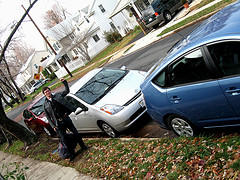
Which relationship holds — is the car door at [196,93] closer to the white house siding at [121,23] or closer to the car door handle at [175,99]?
the car door handle at [175,99]

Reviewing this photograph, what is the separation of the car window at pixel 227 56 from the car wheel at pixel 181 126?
1.34 m

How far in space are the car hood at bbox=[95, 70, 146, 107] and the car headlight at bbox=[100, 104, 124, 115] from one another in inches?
4.9

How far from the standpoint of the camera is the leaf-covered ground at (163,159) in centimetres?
323

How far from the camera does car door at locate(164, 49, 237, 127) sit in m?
3.46

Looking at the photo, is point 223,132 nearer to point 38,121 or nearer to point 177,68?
point 177,68

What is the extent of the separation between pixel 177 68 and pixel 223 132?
148 centimetres

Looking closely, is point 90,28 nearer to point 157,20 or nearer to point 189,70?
point 157,20

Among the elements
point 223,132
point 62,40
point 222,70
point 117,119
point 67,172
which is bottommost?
point 223,132

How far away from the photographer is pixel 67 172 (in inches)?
233

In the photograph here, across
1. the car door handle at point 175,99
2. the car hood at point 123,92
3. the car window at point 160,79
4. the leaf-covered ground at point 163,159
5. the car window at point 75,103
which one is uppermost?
the car window at point 75,103

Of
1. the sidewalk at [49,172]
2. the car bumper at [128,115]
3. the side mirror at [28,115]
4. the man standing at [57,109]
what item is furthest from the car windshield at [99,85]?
the side mirror at [28,115]

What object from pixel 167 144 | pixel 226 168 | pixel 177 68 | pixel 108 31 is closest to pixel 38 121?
pixel 167 144

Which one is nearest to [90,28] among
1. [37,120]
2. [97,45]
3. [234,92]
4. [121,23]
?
[97,45]

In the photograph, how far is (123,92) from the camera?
6312 mm
